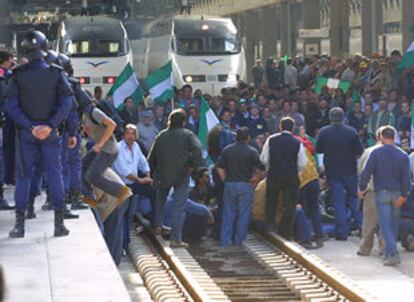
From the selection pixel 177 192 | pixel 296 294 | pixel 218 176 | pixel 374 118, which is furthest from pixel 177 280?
pixel 374 118

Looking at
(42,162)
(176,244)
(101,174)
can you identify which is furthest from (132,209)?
(42,162)

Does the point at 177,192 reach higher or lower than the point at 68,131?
lower

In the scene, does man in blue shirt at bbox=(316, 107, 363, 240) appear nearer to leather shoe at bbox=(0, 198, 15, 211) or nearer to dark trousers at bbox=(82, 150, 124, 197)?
dark trousers at bbox=(82, 150, 124, 197)

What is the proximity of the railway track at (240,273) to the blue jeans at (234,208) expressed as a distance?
210mm

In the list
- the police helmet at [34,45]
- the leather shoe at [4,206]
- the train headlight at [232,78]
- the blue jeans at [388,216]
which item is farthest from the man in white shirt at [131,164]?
the train headlight at [232,78]

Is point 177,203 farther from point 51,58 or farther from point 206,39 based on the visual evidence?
point 206,39

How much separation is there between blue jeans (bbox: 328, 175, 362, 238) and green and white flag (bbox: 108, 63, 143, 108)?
24.4 feet

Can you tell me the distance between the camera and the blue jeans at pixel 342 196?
19.2 m

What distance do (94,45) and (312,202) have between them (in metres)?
22.8

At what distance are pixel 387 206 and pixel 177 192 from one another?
267 cm

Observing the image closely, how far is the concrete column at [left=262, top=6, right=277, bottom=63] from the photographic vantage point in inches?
2411

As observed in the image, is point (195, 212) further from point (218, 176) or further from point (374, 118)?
point (374, 118)

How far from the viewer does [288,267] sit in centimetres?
1600

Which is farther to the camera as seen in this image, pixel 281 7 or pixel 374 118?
pixel 281 7
